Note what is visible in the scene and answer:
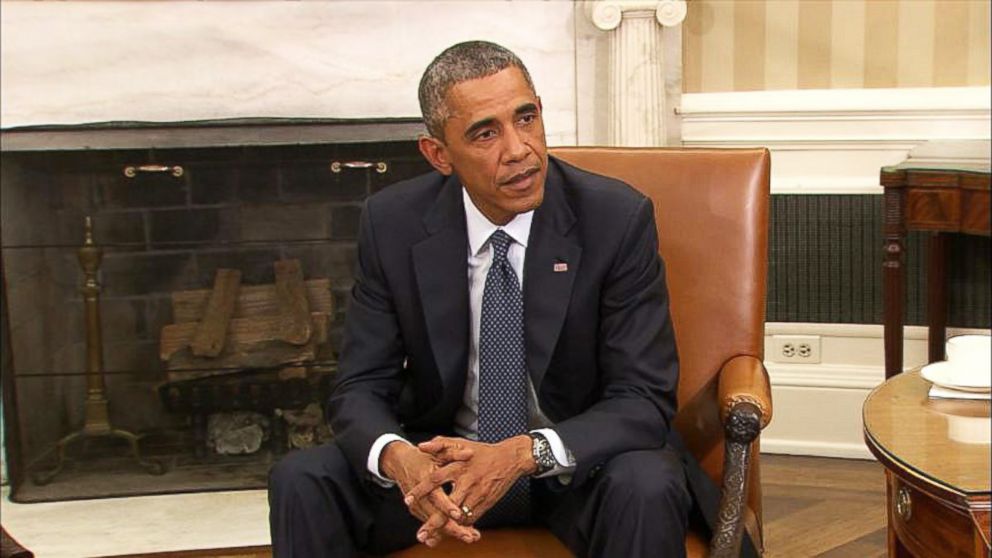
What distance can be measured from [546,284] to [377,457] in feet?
1.26

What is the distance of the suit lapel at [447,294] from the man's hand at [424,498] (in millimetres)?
194

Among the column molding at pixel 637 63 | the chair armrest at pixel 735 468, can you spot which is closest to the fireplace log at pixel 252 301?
the column molding at pixel 637 63

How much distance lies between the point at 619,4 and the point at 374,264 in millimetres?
1508

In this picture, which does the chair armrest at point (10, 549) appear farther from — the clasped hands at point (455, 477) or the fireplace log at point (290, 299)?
the fireplace log at point (290, 299)

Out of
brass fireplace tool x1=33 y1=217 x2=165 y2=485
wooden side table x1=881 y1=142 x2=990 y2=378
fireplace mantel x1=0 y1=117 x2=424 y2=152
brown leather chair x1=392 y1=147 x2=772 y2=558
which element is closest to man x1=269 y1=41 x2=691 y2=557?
brown leather chair x1=392 y1=147 x2=772 y2=558

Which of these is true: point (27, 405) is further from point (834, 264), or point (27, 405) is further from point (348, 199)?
point (834, 264)

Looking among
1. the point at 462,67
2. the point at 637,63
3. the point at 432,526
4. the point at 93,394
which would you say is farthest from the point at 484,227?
the point at 93,394

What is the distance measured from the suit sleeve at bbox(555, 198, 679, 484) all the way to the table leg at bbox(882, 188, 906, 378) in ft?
3.36

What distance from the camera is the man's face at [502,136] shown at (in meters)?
2.13

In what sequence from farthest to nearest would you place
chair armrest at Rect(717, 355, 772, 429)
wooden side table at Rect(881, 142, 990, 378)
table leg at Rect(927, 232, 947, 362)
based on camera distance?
table leg at Rect(927, 232, 947, 362), chair armrest at Rect(717, 355, 772, 429), wooden side table at Rect(881, 142, 990, 378)

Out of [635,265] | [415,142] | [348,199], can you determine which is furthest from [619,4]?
[635,265]

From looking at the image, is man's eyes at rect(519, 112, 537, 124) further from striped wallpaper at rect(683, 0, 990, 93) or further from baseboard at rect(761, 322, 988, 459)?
baseboard at rect(761, 322, 988, 459)

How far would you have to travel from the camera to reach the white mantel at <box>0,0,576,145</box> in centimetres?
359

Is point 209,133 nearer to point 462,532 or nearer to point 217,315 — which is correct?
point 217,315
